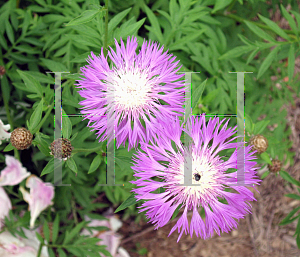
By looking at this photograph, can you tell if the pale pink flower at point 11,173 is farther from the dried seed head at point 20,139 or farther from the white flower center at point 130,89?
the white flower center at point 130,89

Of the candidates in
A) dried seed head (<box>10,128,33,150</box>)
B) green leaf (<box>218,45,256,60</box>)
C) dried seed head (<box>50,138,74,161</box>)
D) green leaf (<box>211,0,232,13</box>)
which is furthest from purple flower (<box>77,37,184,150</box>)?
green leaf (<box>211,0,232,13</box>)

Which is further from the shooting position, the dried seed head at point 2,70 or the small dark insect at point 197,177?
the dried seed head at point 2,70

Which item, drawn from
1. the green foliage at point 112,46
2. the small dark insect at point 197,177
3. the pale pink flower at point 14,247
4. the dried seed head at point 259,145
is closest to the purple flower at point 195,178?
the small dark insect at point 197,177

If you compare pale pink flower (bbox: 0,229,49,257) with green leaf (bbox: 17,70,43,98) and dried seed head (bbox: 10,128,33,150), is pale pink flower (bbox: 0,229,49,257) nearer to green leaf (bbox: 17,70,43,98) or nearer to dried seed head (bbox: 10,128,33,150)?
dried seed head (bbox: 10,128,33,150)

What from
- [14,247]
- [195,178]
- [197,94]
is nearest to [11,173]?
[14,247]

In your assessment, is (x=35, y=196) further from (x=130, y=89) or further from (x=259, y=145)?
(x=259, y=145)

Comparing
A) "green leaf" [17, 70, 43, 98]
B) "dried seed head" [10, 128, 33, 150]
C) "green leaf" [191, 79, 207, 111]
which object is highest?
"green leaf" [17, 70, 43, 98]

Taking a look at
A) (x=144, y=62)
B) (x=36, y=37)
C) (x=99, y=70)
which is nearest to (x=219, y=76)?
(x=144, y=62)
